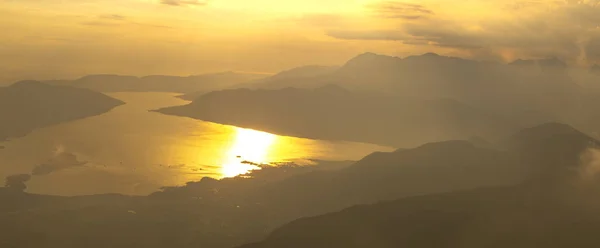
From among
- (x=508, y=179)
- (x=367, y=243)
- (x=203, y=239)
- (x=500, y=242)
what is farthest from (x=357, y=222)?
(x=508, y=179)

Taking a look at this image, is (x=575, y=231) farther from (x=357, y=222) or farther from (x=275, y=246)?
(x=275, y=246)

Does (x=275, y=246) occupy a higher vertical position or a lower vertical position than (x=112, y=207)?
higher

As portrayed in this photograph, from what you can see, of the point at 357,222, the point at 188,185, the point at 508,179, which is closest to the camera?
the point at 357,222

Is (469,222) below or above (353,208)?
above

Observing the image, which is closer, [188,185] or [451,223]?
[451,223]

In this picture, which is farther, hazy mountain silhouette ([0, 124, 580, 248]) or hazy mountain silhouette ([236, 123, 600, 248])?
hazy mountain silhouette ([0, 124, 580, 248])

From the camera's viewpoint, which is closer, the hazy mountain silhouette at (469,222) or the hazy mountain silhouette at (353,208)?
the hazy mountain silhouette at (469,222)

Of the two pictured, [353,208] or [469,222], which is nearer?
[469,222]

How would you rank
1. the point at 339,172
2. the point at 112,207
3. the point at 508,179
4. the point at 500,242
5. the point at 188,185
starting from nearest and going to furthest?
the point at 500,242 < the point at 112,207 < the point at 508,179 < the point at 339,172 < the point at 188,185
